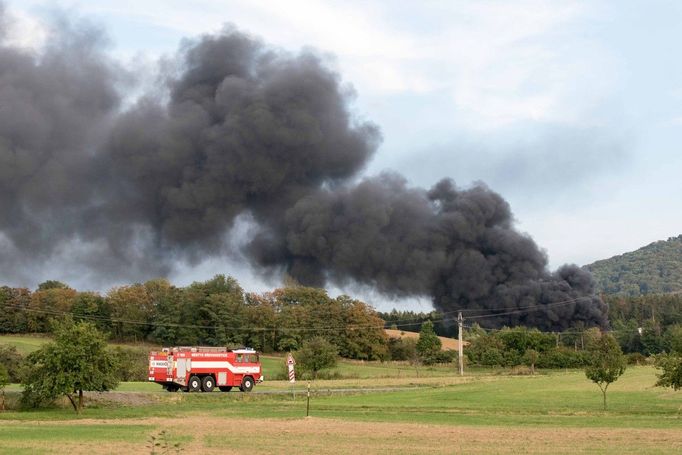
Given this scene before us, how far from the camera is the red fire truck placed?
1917 inches

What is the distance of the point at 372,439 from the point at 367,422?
6.76 metres

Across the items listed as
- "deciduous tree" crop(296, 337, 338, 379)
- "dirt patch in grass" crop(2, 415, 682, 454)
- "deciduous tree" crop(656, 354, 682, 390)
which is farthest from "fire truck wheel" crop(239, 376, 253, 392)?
"deciduous tree" crop(656, 354, 682, 390)

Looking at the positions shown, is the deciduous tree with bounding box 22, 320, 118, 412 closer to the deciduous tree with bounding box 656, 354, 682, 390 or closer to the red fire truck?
the red fire truck

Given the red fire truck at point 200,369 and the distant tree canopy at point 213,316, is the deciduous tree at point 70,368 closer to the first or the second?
the red fire truck at point 200,369

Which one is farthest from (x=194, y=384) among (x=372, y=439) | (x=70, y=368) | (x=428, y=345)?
(x=428, y=345)

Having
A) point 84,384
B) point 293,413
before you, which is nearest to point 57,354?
point 84,384

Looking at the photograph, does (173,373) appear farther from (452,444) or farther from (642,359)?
(642,359)

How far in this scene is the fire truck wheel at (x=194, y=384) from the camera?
4894 cm

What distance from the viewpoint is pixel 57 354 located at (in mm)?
36031

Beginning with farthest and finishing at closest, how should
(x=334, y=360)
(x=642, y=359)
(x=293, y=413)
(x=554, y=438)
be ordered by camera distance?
(x=642, y=359)
(x=334, y=360)
(x=293, y=413)
(x=554, y=438)

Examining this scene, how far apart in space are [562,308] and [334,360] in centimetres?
3906

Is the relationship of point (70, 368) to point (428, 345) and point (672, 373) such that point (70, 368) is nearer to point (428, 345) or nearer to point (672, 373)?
point (672, 373)

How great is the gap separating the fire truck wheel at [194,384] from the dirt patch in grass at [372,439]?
705 inches

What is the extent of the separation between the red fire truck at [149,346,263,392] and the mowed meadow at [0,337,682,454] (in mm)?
3455
